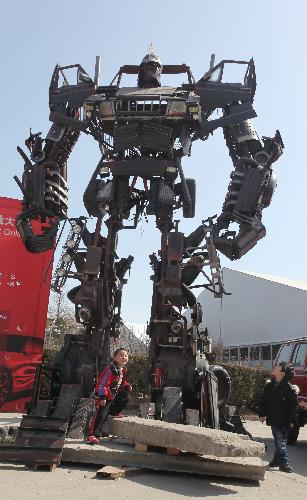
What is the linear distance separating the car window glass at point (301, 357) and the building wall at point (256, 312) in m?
18.2

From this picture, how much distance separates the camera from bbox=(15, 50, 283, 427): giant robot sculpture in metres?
7.87

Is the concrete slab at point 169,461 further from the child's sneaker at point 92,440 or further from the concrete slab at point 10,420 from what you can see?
the concrete slab at point 10,420

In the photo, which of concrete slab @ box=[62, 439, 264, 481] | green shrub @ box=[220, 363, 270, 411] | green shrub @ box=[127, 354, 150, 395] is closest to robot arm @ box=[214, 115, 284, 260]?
concrete slab @ box=[62, 439, 264, 481]

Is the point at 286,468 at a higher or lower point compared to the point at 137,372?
lower

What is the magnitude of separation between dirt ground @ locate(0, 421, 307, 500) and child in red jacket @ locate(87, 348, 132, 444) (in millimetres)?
803

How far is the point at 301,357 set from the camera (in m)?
10.5

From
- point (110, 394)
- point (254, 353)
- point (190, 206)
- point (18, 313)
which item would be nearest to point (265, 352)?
point (254, 353)

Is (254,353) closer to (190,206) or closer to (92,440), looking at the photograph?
(190,206)

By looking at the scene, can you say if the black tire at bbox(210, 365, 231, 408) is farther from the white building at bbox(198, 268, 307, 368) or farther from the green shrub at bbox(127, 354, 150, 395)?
the white building at bbox(198, 268, 307, 368)

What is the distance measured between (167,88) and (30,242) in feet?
11.5

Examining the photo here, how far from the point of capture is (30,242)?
8.60 meters

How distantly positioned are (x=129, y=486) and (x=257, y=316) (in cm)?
2898

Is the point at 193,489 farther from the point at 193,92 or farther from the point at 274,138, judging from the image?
the point at 193,92

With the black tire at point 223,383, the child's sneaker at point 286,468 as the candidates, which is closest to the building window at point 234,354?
the black tire at point 223,383
